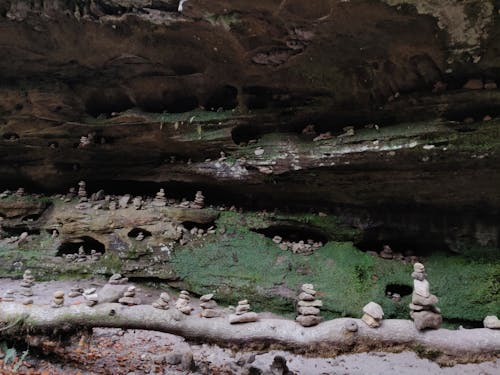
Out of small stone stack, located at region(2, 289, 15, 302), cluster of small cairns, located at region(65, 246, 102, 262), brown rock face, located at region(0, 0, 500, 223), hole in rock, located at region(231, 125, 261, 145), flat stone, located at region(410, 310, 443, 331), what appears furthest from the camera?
cluster of small cairns, located at region(65, 246, 102, 262)

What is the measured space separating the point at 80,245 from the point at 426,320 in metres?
8.81

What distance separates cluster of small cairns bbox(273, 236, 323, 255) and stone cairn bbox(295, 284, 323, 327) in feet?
7.88

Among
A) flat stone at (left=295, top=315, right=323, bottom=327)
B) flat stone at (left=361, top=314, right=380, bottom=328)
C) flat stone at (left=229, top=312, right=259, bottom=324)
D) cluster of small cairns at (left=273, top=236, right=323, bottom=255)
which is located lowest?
flat stone at (left=229, top=312, right=259, bottom=324)

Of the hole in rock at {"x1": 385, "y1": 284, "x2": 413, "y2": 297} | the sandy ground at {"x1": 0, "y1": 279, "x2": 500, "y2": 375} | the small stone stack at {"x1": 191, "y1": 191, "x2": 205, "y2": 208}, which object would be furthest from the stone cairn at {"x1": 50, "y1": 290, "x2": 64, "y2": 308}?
the hole in rock at {"x1": 385, "y1": 284, "x2": 413, "y2": 297}

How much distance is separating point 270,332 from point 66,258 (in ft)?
21.1

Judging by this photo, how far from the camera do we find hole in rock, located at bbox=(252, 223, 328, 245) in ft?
32.5

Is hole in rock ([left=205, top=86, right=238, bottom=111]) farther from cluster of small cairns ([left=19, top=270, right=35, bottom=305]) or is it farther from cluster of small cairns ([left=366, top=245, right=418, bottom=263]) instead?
cluster of small cairns ([left=19, top=270, right=35, bottom=305])

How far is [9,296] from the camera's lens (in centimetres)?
807

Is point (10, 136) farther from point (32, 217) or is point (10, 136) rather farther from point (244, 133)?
point (244, 133)

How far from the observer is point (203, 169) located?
10.4m

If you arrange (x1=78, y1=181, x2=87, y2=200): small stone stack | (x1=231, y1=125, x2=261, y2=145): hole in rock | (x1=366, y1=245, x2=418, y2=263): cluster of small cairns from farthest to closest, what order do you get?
(x1=78, y1=181, x2=87, y2=200): small stone stack
(x1=231, y1=125, x2=261, y2=145): hole in rock
(x1=366, y1=245, x2=418, y2=263): cluster of small cairns

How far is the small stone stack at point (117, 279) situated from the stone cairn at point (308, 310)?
14.8 feet

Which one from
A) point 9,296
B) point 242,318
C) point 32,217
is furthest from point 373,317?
point 32,217

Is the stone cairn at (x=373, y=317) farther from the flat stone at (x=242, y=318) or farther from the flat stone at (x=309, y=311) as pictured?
the flat stone at (x=242, y=318)
